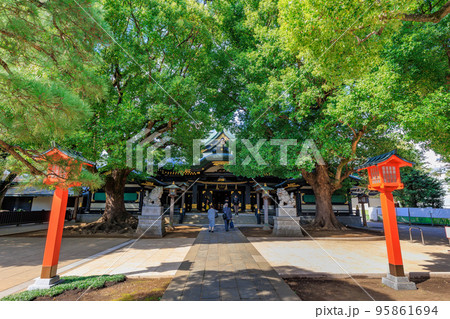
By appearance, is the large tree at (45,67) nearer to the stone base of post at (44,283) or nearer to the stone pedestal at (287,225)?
the stone base of post at (44,283)

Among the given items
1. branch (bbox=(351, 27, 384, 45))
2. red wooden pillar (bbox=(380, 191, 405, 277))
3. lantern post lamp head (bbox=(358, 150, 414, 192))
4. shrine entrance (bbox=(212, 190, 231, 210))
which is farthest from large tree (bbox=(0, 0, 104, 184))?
shrine entrance (bbox=(212, 190, 231, 210))

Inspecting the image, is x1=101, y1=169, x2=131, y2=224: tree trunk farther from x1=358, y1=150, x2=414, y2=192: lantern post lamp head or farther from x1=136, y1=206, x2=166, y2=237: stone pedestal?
x1=358, y1=150, x2=414, y2=192: lantern post lamp head

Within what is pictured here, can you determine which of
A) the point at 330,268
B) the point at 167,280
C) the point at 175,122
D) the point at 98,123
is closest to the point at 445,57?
the point at 330,268

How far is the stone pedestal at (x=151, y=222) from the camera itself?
9.90 m

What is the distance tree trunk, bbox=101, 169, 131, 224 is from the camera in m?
11.7

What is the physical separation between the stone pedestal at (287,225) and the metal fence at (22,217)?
56.8 ft

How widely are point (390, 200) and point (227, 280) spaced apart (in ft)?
12.7

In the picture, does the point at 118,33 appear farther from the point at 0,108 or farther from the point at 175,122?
the point at 0,108

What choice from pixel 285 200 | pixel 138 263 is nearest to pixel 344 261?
pixel 285 200

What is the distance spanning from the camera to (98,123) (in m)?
8.66

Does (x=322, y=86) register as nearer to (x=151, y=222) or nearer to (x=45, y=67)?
(x=45, y=67)

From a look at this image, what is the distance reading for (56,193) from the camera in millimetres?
3977

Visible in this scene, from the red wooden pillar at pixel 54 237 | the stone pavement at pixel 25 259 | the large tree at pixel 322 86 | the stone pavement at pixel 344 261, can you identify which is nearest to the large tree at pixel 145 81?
the large tree at pixel 322 86

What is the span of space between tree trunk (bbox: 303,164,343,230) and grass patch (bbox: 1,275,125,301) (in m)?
11.2
